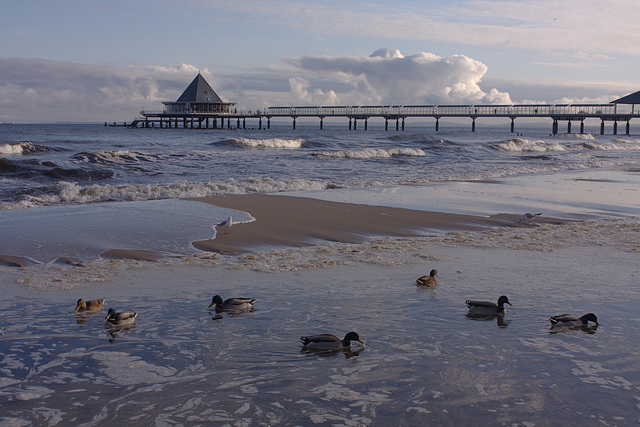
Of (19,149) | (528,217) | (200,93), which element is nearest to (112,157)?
(19,149)

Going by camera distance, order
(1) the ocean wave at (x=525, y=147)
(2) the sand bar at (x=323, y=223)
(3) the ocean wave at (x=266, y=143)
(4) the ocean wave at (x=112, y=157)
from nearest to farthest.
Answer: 1. (2) the sand bar at (x=323, y=223)
2. (4) the ocean wave at (x=112, y=157)
3. (1) the ocean wave at (x=525, y=147)
4. (3) the ocean wave at (x=266, y=143)

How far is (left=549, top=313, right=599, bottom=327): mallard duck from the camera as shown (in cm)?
473

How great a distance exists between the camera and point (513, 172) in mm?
22984

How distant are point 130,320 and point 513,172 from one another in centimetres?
2084

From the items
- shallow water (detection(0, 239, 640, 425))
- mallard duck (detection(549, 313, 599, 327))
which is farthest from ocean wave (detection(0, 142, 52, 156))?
mallard duck (detection(549, 313, 599, 327))

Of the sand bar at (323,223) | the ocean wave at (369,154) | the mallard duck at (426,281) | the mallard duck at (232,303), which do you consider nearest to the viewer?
the mallard duck at (232,303)

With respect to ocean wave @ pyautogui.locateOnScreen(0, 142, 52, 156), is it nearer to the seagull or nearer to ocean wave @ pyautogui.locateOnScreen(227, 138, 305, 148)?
ocean wave @ pyautogui.locateOnScreen(227, 138, 305, 148)

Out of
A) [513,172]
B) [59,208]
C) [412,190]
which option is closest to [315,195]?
[412,190]

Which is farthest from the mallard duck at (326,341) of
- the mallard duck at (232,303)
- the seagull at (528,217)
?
the seagull at (528,217)

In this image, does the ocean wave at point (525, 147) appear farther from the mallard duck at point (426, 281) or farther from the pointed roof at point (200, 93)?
the pointed roof at point (200, 93)

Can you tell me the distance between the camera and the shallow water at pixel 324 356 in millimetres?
3383

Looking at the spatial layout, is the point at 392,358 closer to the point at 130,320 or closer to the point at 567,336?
the point at 567,336

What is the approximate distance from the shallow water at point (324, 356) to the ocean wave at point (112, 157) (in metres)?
21.1

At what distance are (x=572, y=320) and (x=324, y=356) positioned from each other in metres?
2.21
